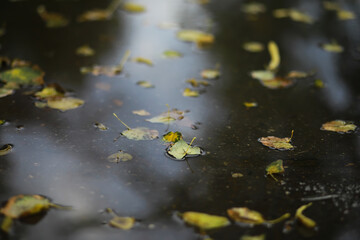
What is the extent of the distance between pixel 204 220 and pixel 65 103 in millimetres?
921

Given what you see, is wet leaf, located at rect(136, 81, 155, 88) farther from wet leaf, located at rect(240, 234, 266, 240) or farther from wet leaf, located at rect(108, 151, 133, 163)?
wet leaf, located at rect(240, 234, 266, 240)

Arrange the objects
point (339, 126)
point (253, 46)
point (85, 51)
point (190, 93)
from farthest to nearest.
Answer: point (253, 46) → point (85, 51) → point (190, 93) → point (339, 126)

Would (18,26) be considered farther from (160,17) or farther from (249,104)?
(249,104)

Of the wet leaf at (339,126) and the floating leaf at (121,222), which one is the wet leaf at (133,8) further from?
the floating leaf at (121,222)

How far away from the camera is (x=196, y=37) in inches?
96.7

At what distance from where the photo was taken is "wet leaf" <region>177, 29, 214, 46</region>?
243 cm

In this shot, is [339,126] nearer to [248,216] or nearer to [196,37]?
[248,216]

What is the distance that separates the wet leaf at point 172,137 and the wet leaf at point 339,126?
0.65m

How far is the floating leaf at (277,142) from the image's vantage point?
4.78 ft

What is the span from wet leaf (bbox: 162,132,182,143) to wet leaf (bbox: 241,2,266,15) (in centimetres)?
182

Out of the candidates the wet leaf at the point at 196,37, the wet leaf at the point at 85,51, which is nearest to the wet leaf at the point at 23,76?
the wet leaf at the point at 85,51

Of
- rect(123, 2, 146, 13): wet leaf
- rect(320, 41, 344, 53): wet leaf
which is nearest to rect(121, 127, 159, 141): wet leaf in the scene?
rect(320, 41, 344, 53): wet leaf

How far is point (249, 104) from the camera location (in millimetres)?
1750

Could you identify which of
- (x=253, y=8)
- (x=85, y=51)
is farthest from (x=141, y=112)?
(x=253, y=8)
